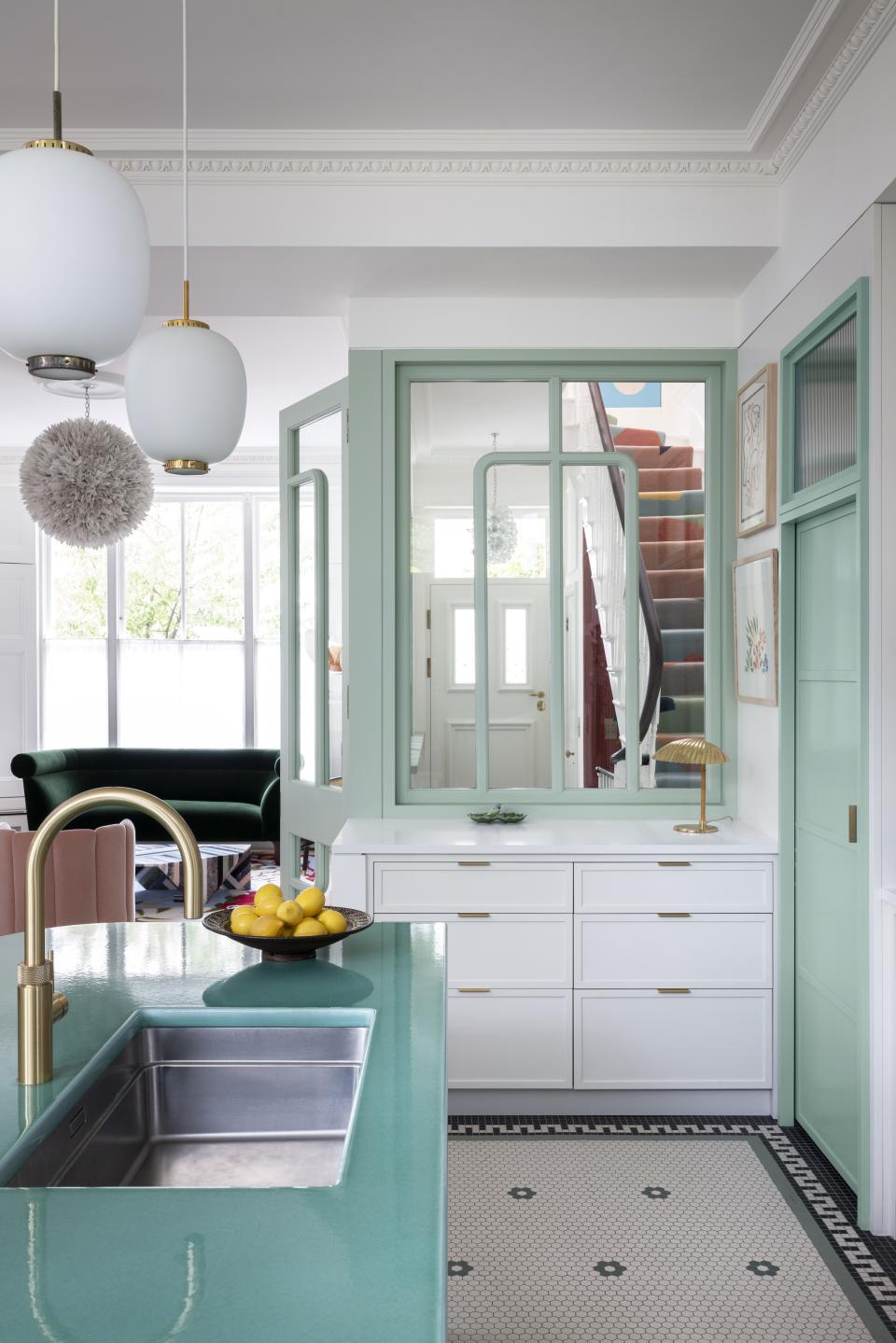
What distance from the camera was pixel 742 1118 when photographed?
3.35 meters

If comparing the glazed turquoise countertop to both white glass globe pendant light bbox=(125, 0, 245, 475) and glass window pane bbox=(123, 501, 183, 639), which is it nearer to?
white glass globe pendant light bbox=(125, 0, 245, 475)

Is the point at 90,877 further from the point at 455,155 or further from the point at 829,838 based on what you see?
the point at 455,155

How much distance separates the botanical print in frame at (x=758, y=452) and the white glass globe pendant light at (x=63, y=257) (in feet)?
8.16

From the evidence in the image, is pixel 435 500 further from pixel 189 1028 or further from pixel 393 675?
pixel 189 1028

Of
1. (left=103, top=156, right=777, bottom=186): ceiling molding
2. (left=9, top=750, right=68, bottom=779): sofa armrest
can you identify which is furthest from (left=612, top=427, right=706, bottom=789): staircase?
(left=9, top=750, right=68, bottom=779): sofa armrest

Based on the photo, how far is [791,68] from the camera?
2775 mm

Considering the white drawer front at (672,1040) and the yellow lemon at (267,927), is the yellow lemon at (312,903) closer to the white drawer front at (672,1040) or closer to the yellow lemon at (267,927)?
the yellow lemon at (267,927)

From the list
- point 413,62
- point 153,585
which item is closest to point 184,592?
point 153,585

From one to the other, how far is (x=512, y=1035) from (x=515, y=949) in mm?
263

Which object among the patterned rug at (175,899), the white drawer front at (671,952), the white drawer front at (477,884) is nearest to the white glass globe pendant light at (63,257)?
the white drawer front at (477,884)

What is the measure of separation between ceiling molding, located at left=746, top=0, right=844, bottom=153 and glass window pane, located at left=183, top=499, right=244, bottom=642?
5.66 meters

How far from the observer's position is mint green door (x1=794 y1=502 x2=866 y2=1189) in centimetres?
280

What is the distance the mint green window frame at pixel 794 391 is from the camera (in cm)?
262

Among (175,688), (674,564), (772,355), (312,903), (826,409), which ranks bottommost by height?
(312,903)
